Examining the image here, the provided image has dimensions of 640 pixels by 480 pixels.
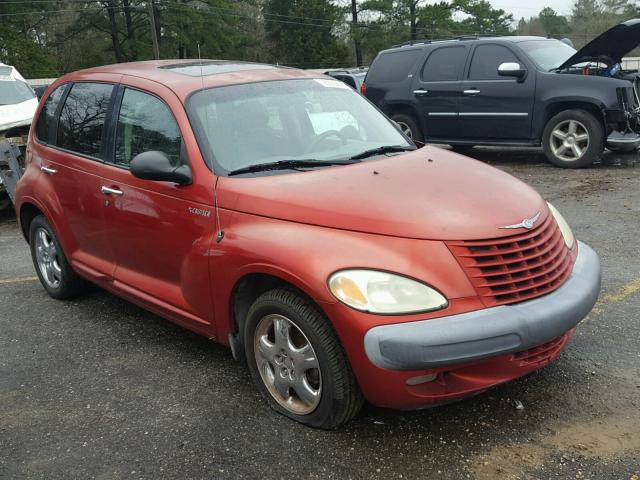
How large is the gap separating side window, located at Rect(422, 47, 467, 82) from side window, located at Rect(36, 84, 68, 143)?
6841 millimetres

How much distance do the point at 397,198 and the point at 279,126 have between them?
101 cm

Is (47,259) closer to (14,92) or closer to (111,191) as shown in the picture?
(111,191)

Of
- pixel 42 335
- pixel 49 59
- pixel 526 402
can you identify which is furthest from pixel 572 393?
pixel 49 59

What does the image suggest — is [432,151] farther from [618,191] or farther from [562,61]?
[562,61]

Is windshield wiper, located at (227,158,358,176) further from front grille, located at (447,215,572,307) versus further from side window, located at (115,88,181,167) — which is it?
front grille, located at (447,215,572,307)

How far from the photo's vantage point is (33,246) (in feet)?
17.0

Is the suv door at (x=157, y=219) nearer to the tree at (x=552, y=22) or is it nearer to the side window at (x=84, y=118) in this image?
the side window at (x=84, y=118)

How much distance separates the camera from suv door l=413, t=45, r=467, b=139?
10062 millimetres

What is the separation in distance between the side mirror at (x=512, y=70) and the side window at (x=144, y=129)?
6.49m

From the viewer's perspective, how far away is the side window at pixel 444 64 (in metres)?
10.1

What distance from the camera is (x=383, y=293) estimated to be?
2.62 m

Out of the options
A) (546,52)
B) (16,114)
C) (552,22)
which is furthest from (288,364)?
(552,22)

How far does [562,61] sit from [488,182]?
741 cm

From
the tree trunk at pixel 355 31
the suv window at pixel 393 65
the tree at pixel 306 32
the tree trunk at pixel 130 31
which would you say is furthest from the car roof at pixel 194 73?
the tree at pixel 306 32
